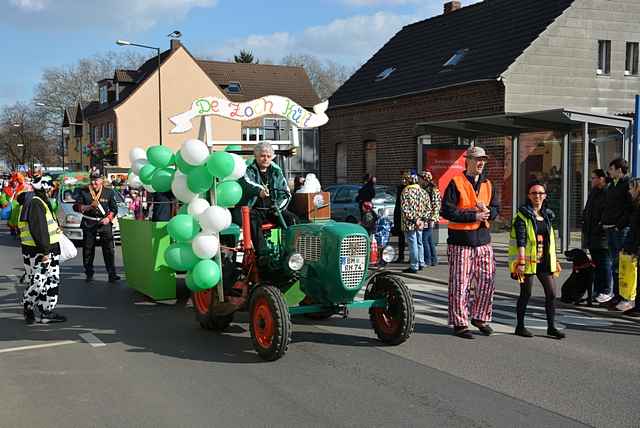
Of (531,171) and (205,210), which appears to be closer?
(205,210)

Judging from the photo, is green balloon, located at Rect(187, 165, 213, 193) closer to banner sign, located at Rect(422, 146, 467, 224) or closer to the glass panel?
banner sign, located at Rect(422, 146, 467, 224)

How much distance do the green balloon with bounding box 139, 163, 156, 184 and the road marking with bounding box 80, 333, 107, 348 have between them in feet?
6.41

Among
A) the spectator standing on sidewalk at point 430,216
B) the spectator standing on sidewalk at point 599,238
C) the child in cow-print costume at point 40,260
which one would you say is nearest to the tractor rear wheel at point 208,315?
the child in cow-print costume at point 40,260

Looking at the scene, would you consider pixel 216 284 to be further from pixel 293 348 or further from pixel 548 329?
pixel 548 329

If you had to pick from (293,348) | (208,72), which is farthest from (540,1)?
(208,72)

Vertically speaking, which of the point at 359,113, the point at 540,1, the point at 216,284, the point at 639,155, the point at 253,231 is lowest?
the point at 216,284

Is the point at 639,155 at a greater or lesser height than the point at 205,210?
greater

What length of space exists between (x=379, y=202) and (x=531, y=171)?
4.41 meters

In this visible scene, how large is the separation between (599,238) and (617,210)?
1.64 feet

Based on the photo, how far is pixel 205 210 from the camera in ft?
23.7

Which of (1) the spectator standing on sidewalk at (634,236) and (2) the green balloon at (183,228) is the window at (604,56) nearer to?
(1) the spectator standing on sidewalk at (634,236)

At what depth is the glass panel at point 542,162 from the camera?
18.9 metres

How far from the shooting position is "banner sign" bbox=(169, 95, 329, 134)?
26.0ft

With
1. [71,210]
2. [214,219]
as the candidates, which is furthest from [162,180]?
[71,210]
